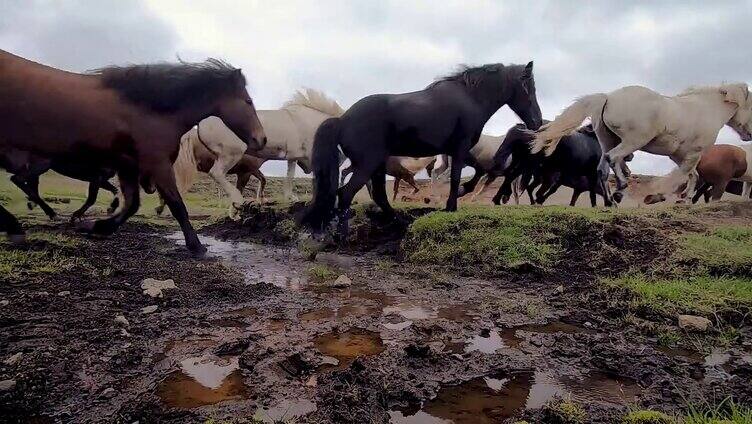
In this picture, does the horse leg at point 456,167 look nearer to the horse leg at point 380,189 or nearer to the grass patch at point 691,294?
the horse leg at point 380,189

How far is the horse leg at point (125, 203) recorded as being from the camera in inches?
190

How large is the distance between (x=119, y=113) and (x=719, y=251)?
5.43 m

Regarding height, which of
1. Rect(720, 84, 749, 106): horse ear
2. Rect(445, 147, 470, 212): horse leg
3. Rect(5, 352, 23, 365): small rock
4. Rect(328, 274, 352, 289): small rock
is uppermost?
Rect(720, 84, 749, 106): horse ear

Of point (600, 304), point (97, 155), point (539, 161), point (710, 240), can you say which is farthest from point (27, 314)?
point (539, 161)

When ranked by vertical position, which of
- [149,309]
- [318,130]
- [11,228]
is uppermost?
[318,130]

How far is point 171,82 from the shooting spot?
15.8 feet

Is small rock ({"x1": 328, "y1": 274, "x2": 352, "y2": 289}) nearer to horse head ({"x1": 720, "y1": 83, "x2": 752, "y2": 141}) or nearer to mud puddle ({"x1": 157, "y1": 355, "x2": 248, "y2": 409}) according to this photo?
mud puddle ({"x1": 157, "y1": 355, "x2": 248, "y2": 409})

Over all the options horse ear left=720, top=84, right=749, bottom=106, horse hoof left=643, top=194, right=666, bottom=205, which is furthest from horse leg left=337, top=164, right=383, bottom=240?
horse hoof left=643, top=194, right=666, bottom=205

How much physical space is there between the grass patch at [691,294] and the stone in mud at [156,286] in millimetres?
3192

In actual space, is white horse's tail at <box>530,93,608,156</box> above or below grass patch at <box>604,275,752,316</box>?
above

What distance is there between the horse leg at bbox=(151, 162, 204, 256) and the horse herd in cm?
1

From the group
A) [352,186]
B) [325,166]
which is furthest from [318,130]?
[352,186]

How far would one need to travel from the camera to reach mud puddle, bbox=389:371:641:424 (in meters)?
1.73

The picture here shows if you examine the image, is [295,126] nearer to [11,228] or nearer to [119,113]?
[119,113]
